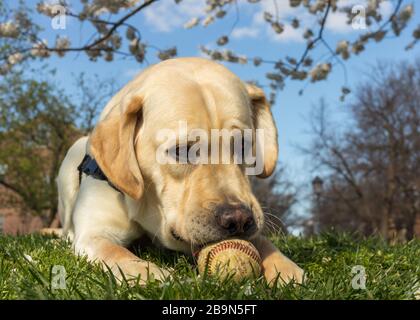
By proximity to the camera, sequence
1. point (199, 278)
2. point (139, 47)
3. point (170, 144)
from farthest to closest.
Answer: point (139, 47), point (170, 144), point (199, 278)

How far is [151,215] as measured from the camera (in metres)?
3.65

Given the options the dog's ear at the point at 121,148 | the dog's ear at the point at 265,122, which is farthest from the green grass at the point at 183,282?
the dog's ear at the point at 265,122

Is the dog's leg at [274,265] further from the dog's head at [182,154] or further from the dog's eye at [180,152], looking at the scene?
the dog's eye at [180,152]

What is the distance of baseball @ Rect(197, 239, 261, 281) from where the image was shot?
9.04ft

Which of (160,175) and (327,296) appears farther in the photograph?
(160,175)

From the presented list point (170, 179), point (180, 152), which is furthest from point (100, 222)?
→ point (180, 152)

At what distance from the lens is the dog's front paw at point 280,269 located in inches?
117

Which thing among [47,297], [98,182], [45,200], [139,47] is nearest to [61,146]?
[45,200]

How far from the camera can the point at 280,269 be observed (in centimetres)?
308

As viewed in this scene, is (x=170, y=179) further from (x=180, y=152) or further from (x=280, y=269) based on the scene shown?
(x=280, y=269)

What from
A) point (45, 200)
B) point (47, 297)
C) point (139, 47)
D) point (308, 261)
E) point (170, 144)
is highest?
point (139, 47)
